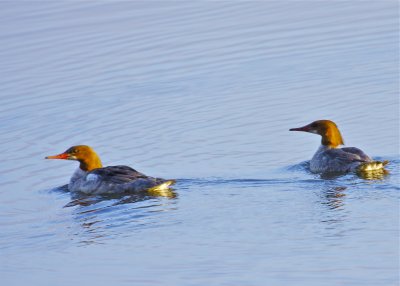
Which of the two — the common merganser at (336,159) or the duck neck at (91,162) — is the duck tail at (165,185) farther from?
the common merganser at (336,159)

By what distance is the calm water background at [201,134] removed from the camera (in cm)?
1041

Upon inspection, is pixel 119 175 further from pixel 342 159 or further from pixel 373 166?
pixel 373 166

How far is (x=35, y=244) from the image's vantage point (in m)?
11.5

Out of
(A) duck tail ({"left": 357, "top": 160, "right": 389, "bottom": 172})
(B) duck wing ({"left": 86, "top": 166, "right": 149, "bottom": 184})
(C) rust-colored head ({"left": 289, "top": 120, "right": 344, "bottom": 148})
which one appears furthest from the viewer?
(C) rust-colored head ({"left": 289, "top": 120, "right": 344, "bottom": 148})

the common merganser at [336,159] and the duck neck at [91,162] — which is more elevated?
the duck neck at [91,162]

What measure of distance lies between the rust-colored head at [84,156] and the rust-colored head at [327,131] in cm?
279

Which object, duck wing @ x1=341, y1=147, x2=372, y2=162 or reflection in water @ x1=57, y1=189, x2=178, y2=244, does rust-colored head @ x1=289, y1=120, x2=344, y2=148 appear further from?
reflection in water @ x1=57, y1=189, x2=178, y2=244

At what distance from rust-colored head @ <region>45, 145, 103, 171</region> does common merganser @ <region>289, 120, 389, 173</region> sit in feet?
8.81

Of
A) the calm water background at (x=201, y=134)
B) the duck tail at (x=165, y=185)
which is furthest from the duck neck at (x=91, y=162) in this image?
the duck tail at (x=165, y=185)

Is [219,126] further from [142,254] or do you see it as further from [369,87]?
[142,254]

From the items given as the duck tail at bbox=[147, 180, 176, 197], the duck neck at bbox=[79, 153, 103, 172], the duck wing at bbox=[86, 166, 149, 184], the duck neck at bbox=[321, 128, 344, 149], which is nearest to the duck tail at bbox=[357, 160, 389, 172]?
the duck neck at bbox=[321, 128, 344, 149]

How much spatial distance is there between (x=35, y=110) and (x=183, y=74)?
277cm

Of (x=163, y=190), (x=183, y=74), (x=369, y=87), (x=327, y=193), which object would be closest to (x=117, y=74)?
(x=183, y=74)

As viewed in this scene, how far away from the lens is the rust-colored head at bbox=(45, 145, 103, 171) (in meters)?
15.0
